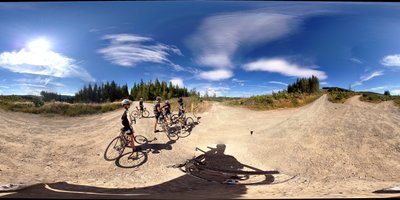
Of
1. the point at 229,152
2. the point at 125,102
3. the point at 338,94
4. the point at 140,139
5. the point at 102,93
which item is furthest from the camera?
the point at 229,152

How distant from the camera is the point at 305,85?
101 inches

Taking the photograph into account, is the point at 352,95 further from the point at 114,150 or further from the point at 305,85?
the point at 114,150

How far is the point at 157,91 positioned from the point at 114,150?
0.65 meters

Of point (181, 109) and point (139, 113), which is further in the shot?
point (181, 109)

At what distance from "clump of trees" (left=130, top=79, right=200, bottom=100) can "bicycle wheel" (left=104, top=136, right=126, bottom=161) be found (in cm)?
49

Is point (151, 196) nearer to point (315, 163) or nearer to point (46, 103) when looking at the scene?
point (46, 103)

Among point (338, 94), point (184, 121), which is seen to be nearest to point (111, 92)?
point (184, 121)

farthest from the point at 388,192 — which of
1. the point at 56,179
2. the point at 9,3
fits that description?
the point at 9,3

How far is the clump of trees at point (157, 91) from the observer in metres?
2.25

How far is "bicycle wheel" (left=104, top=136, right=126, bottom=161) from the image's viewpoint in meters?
2.50

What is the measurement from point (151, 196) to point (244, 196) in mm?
690

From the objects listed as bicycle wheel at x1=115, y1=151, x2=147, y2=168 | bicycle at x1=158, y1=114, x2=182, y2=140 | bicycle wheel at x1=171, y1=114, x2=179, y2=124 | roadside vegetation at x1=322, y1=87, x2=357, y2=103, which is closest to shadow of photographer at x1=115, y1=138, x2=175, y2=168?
bicycle wheel at x1=115, y1=151, x2=147, y2=168

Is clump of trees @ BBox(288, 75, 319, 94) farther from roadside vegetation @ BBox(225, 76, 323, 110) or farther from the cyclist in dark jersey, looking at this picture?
the cyclist in dark jersey

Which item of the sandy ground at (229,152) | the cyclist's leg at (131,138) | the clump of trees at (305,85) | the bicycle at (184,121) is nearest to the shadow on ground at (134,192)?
the sandy ground at (229,152)
